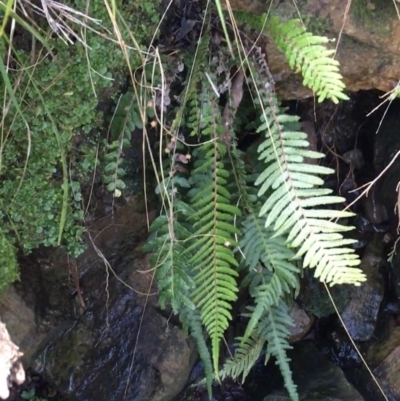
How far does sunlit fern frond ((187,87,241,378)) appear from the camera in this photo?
200cm

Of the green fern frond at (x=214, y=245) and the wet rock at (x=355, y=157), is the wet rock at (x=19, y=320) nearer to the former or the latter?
the green fern frond at (x=214, y=245)

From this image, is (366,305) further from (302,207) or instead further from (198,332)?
(302,207)

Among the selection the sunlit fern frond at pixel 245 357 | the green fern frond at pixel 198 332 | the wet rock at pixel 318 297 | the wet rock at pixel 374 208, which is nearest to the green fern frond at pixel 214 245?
the green fern frond at pixel 198 332

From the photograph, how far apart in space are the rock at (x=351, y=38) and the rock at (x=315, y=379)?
1470mm

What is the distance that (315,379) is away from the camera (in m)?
2.84

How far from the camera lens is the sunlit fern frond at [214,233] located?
200 centimetres

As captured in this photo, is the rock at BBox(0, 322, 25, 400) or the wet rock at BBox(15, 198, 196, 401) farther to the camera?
the wet rock at BBox(15, 198, 196, 401)

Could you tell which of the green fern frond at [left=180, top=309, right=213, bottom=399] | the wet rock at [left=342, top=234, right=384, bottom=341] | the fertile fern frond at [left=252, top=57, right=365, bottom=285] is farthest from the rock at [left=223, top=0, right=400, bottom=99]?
the wet rock at [left=342, top=234, right=384, bottom=341]

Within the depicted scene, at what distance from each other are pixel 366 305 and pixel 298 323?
43 cm

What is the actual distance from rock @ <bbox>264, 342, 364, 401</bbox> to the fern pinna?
75 cm

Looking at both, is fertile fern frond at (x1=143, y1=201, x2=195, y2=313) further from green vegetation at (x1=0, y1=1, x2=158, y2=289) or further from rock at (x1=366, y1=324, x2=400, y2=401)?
rock at (x1=366, y1=324, x2=400, y2=401)

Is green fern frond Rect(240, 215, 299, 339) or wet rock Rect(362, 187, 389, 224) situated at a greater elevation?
wet rock Rect(362, 187, 389, 224)

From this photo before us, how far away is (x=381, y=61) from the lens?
2.21 metres

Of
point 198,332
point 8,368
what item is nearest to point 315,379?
point 198,332
